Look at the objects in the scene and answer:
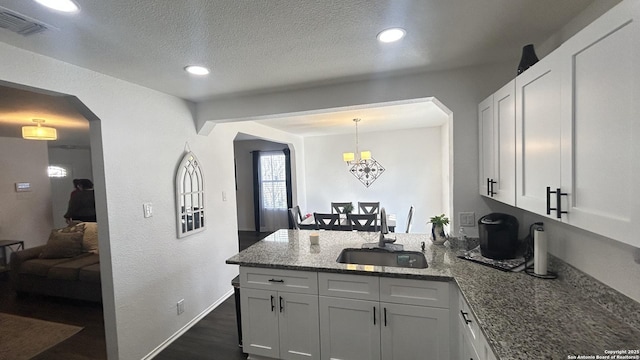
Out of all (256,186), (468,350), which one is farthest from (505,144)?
(256,186)

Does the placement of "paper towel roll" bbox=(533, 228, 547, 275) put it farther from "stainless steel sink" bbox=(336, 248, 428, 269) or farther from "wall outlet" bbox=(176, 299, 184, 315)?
"wall outlet" bbox=(176, 299, 184, 315)

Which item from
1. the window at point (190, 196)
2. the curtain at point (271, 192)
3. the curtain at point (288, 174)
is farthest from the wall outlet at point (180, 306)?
the curtain at point (271, 192)

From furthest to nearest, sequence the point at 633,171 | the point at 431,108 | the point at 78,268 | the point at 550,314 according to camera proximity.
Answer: the point at 431,108 < the point at 78,268 < the point at 550,314 < the point at 633,171

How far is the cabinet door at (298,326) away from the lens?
196 centimetres

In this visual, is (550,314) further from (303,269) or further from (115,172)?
(115,172)

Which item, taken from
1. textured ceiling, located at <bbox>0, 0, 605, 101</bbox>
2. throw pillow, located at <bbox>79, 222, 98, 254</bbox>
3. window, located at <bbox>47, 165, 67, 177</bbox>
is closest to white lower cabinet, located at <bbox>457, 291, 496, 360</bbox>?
textured ceiling, located at <bbox>0, 0, 605, 101</bbox>

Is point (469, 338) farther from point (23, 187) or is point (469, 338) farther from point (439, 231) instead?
point (23, 187)

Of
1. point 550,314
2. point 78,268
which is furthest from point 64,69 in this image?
point 550,314

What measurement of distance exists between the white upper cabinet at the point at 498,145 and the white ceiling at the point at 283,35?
37cm

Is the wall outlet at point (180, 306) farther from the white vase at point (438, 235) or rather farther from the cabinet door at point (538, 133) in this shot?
the cabinet door at point (538, 133)

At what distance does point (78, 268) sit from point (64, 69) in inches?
106

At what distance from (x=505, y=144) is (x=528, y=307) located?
0.95 m

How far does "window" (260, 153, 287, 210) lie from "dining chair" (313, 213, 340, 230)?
10.5 feet

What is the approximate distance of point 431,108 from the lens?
372 cm
